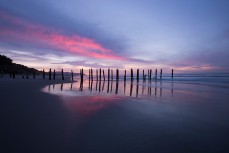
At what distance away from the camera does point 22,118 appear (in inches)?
198

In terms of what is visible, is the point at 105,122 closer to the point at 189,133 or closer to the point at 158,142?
the point at 158,142

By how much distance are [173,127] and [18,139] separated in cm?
409

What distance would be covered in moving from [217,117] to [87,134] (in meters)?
4.89

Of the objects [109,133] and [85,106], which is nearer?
[109,133]

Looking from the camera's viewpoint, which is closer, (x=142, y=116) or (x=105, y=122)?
(x=105, y=122)

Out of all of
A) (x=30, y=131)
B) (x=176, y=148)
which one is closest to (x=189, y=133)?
(x=176, y=148)

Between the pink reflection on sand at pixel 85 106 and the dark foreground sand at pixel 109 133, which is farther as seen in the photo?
the pink reflection on sand at pixel 85 106

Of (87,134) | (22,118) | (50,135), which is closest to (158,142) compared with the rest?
(87,134)

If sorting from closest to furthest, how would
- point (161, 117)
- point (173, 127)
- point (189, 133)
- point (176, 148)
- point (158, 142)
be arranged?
point (176, 148) → point (158, 142) → point (189, 133) → point (173, 127) → point (161, 117)

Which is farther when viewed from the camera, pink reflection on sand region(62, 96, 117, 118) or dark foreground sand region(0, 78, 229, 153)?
pink reflection on sand region(62, 96, 117, 118)

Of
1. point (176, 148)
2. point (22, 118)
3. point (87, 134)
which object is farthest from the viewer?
point (22, 118)

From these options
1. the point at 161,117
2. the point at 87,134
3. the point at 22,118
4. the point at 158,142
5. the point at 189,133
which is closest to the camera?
the point at 158,142

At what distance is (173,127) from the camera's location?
4.73 meters

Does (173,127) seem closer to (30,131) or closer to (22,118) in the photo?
(30,131)
